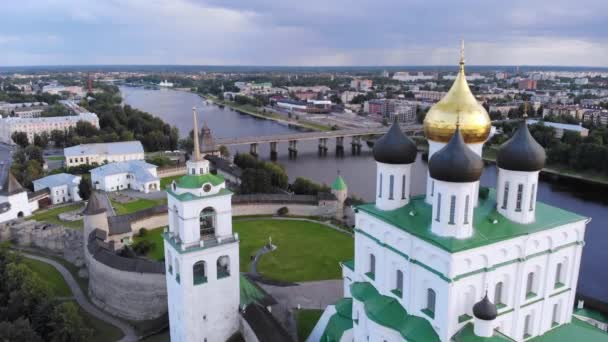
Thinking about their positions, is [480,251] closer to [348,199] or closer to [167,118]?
[348,199]

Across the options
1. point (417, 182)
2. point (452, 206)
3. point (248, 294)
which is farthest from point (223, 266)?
point (417, 182)

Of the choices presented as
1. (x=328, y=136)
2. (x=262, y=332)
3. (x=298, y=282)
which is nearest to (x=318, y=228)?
(x=298, y=282)

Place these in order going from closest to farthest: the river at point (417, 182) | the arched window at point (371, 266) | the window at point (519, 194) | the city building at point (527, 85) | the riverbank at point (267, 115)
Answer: the window at point (519, 194) → the arched window at point (371, 266) → the river at point (417, 182) → the riverbank at point (267, 115) → the city building at point (527, 85)

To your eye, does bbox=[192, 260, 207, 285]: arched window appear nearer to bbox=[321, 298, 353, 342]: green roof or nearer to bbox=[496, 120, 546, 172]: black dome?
bbox=[321, 298, 353, 342]: green roof

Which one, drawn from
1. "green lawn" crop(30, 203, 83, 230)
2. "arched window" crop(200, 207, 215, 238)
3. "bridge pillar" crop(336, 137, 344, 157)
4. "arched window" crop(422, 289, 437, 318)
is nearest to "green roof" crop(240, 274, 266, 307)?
"arched window" crop(200, 207, 215, 238)

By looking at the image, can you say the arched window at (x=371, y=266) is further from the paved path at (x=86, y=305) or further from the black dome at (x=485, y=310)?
the paved path at (x=86, y=305)

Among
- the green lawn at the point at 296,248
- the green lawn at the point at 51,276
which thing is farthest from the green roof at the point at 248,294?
the green lawn at the point at 51,276
